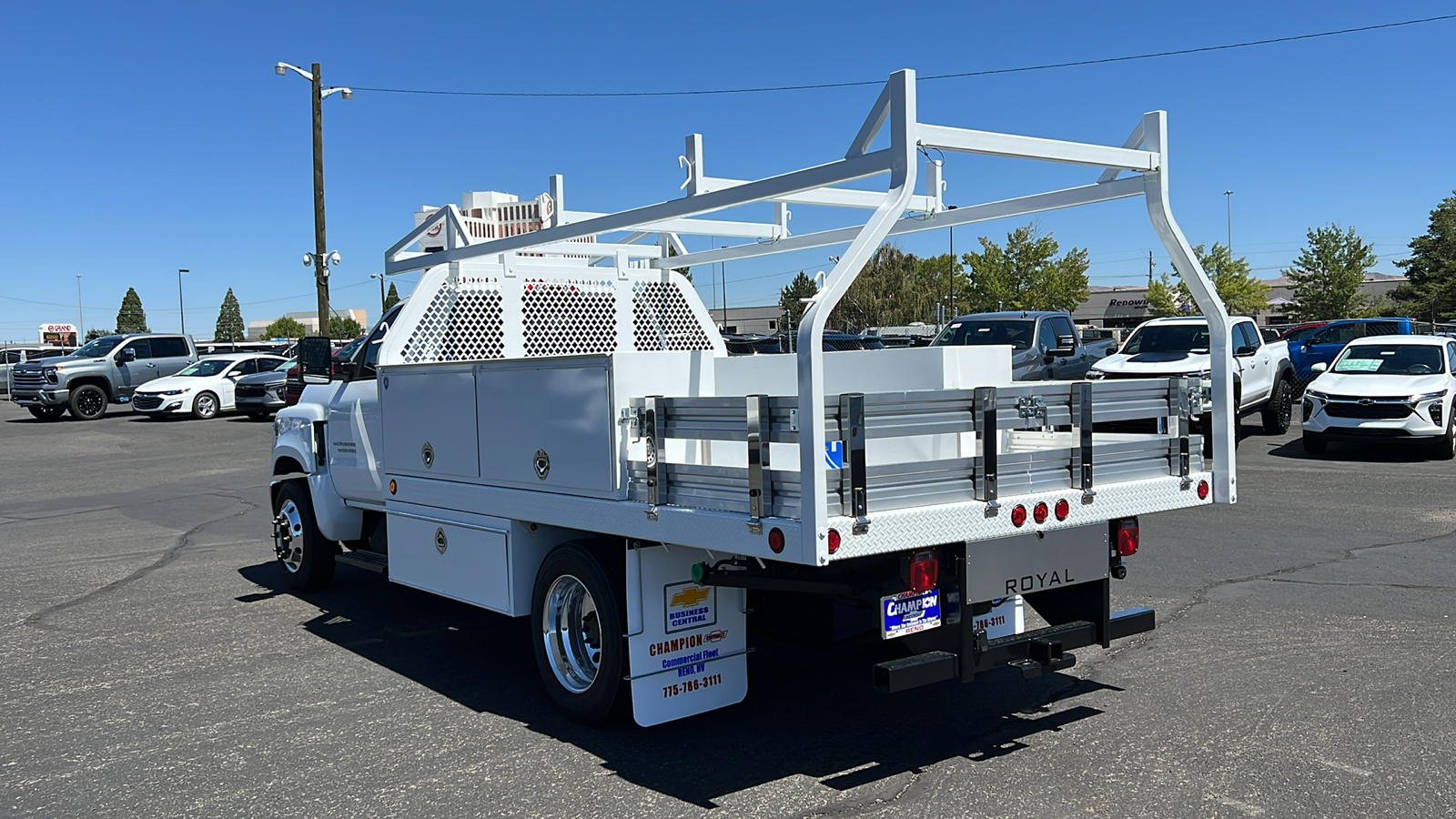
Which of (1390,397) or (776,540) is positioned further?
(1390,397)

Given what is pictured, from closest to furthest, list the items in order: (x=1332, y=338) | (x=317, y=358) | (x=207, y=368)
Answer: (x=317, y=358), (x=1332, y=338), (x=207, y=368)

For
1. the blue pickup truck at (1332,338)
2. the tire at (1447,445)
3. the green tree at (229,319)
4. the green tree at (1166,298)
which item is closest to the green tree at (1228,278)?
the green tree at (1166,298)

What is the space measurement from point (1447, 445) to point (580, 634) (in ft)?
43.3

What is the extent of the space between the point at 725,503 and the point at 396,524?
2880 mm

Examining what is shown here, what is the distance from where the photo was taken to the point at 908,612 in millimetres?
4395

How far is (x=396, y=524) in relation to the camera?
6.49 meters

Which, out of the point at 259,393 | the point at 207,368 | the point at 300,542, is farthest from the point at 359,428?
the point at 207,368

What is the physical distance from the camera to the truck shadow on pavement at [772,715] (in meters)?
4.66

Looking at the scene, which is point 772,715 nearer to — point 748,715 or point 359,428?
point 748,715

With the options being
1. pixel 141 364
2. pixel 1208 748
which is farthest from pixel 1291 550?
pixel 141 364

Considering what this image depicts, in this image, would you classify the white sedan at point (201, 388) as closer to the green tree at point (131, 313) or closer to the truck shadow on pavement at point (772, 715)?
the truck shadow on pavement at point (772, 715)

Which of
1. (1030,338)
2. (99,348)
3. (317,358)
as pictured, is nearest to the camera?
(317,358)

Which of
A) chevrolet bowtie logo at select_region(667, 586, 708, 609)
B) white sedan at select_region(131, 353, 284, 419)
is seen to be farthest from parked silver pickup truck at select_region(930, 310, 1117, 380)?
white sedan at select_region(131, 353, 284, 419)

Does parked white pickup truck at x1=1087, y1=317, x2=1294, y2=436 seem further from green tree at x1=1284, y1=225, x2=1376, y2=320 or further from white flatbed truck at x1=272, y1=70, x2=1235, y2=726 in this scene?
green tree at x1=1284, y1=225, x2=1376, y2=320
